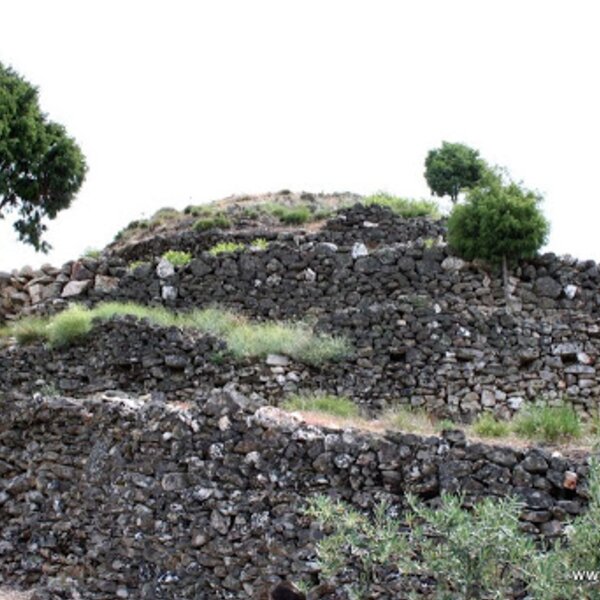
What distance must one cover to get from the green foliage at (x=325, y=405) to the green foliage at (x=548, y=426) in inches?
86.7

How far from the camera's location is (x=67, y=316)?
52.3ft

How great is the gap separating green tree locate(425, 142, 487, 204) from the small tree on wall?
1227cm

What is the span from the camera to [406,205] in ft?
76.6

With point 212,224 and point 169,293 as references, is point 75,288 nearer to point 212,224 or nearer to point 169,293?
point 169,293

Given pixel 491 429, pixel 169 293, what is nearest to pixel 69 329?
pixel 169 293

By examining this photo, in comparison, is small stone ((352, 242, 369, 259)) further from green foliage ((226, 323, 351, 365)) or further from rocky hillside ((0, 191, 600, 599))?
green foliage ((226, 323, 351, 365))

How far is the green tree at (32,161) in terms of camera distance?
2516cm

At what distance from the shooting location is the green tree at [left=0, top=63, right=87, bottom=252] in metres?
25.2

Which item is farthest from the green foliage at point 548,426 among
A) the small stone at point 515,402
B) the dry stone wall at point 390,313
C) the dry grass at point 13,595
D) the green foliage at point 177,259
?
the green foliage at point 177,259

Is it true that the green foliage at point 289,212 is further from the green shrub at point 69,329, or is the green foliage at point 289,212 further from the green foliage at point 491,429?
the green foliage at point 491,429

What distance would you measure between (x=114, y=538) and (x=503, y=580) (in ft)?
18.3

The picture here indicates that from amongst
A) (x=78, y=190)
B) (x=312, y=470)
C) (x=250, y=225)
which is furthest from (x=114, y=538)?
(x=78, y=190)

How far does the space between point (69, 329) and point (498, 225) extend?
7027 mm

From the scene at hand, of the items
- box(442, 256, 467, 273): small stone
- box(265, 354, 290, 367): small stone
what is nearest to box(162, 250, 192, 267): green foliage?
box(265, 354, 290, 367): small stone
